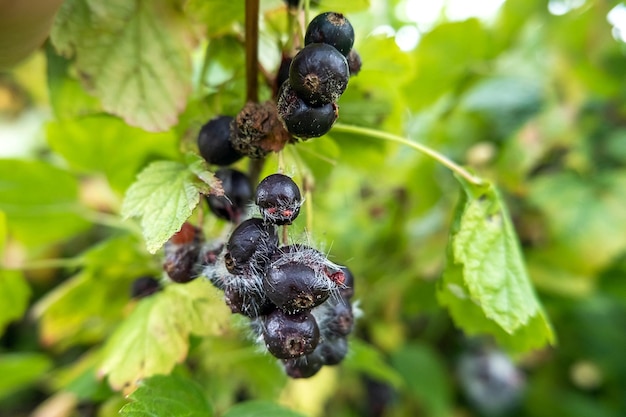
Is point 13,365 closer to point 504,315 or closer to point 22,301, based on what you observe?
point 22,301

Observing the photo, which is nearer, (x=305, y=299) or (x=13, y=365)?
(x=305, y=299)

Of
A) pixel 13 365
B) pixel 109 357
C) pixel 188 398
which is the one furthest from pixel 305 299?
pixel 13 365

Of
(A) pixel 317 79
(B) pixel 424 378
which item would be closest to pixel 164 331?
(A) pixel 317 79

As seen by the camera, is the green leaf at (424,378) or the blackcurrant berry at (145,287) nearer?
the blackcurrant berry at (145,287)

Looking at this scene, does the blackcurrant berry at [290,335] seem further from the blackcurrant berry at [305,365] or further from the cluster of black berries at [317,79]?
the cluster of black berries at [317,79]

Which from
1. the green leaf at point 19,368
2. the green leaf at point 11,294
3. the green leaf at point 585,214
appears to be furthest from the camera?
the green leaf at point 585,214

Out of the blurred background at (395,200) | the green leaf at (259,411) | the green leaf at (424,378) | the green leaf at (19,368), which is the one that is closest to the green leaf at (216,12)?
the blurred background at (395,200)

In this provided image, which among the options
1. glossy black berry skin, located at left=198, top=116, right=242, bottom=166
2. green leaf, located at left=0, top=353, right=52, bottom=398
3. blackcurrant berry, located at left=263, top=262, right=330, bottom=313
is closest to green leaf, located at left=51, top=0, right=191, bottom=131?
glossy black berry skin, located at left=198, top=116, right=242, bottom=166
